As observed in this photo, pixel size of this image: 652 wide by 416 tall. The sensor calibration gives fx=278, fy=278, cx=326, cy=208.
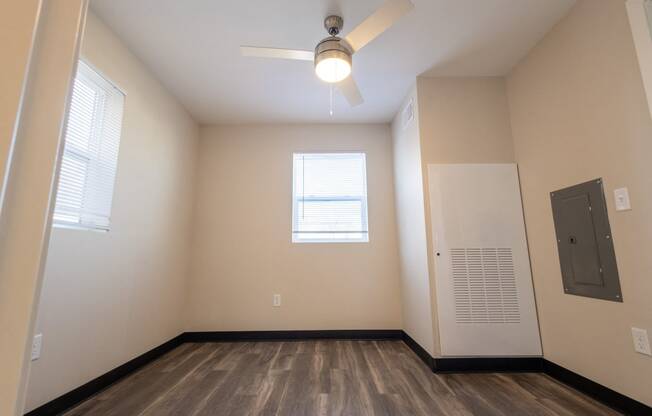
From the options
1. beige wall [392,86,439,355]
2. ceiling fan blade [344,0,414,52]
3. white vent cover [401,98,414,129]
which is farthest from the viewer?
white vent cover [401,98,414,129]

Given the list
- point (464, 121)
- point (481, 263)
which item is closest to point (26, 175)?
point (481, 263)

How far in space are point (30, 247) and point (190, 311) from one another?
129 inches

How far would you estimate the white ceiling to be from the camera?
1.90 m

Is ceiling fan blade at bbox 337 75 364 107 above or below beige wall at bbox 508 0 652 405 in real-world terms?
above

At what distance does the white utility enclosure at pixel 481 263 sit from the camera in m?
2.25

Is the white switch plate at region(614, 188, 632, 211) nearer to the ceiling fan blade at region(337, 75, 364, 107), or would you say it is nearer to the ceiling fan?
the ceiling fan

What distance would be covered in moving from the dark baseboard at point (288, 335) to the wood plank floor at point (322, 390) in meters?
0.45

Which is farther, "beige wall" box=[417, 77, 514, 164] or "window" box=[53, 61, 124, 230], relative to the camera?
"beige wall" box=[417, 77, 514, 164]

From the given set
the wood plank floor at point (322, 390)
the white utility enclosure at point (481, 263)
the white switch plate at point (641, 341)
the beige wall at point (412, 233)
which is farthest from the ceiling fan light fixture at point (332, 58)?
the white switch plate at point (641, 341)

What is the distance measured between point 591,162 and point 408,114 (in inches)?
59.8

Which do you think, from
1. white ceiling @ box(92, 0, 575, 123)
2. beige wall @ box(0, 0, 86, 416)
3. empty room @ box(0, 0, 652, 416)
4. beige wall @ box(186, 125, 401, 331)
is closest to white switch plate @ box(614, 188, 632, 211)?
empty room @ box(0, 0, 652, 416)

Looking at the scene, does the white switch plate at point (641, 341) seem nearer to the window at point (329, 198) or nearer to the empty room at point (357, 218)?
the empty room at point (357, 218)

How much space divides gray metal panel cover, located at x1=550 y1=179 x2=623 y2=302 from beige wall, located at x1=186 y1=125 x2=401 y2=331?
1.57 m

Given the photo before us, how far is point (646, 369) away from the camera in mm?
1515
